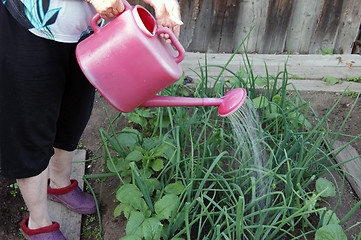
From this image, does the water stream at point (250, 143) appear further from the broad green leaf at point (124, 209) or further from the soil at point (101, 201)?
the broad green leaf at point (124, 209)

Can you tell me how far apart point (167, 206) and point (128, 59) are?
601mm

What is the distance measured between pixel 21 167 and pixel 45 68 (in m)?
0.37

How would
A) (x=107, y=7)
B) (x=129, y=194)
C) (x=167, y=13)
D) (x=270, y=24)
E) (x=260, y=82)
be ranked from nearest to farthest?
(x=107, y=7) < (x=167, y=13) < (x=129, y=194) < (x=260, y=82) < (x=270, y=24)

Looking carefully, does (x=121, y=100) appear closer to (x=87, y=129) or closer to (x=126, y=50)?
(x=126, y=50)

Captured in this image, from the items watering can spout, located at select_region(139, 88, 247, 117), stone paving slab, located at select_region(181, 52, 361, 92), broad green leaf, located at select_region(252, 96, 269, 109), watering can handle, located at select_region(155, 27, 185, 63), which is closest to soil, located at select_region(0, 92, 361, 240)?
stone paving slab, located at select_region(181, 52, 361, 92)

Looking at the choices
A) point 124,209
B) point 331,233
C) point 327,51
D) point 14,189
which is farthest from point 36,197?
point 327,51

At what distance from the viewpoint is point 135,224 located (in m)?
1.43

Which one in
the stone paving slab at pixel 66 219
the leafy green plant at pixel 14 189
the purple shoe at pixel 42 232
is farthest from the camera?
the leafy green plant at pixel 14 189

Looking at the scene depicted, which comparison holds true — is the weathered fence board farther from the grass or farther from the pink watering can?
the pink watering can

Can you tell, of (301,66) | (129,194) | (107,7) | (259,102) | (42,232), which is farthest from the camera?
(301,66)

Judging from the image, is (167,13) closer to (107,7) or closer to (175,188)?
(107,7)

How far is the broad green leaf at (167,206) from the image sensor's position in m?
1.45

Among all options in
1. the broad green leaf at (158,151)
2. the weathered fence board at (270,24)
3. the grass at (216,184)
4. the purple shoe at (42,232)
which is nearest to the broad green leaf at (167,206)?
the grass at (216,184)

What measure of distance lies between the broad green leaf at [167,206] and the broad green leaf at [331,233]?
1.64 ft
